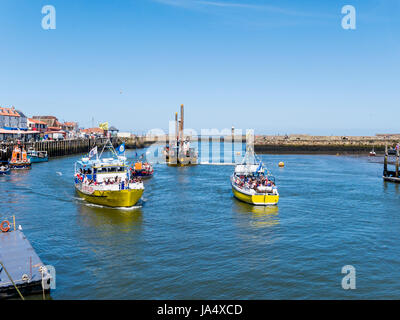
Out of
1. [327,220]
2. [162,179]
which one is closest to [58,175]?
[162,179]

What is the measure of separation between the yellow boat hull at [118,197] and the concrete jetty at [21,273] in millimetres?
15326

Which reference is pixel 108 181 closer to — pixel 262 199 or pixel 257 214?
pixel 257 214

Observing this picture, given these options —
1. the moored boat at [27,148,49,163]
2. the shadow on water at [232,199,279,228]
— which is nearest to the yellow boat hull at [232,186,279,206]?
the shadow on water at [232,199,279,228]

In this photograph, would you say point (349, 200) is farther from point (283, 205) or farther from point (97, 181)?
point (97, 181)

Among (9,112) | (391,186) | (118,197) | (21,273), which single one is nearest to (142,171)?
(118,197)

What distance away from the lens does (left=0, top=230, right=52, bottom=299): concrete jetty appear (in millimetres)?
15930

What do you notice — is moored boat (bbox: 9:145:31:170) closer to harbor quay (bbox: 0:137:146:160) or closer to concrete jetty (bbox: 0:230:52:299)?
harbor quay (bbox: 0:137:146:160)

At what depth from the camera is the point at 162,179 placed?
61.8 m

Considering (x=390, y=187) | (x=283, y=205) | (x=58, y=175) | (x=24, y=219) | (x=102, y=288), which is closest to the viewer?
(x=102, y=288)

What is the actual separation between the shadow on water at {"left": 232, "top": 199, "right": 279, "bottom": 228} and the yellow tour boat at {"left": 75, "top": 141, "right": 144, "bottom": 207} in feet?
35.0

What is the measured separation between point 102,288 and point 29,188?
35224 millimetres

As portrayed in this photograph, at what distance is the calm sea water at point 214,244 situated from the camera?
19.0m

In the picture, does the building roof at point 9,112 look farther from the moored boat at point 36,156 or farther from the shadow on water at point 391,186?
the shadow on water at point 391,186
